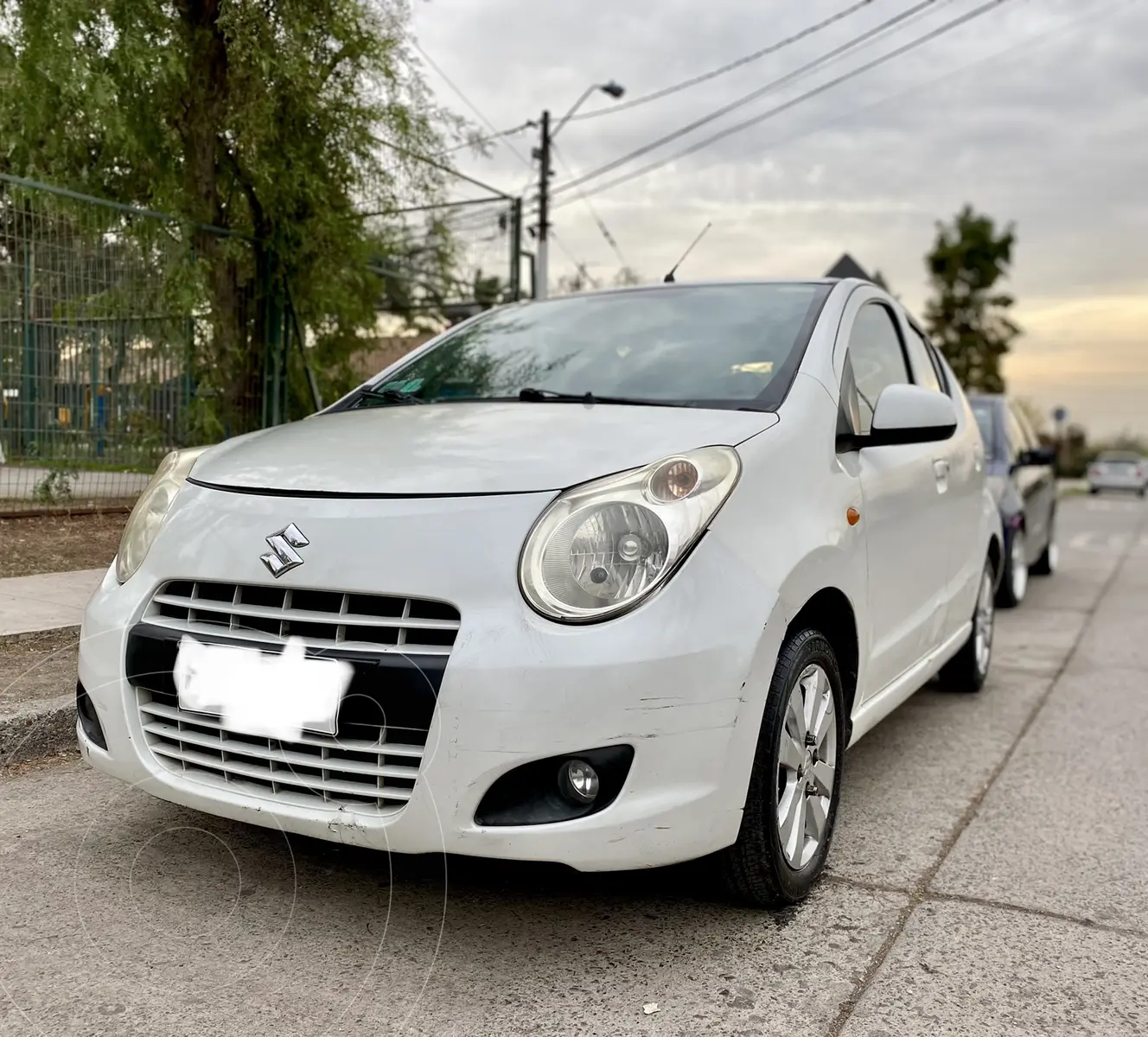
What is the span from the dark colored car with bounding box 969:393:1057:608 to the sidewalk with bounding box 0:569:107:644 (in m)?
5.51

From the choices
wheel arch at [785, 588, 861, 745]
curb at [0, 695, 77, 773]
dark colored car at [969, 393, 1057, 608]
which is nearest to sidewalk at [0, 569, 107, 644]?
curb at [0, 695, 77, 773]

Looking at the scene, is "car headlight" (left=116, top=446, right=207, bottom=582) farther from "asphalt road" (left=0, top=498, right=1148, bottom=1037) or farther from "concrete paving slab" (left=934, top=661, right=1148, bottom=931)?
"concrete paving slab" (left=934, top=661, right=1148, bottom=931)

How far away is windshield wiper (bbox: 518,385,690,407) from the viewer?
3.01m

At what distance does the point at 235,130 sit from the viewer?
7.37m

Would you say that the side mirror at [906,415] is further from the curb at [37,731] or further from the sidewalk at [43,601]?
the sidewalk at [43,601]

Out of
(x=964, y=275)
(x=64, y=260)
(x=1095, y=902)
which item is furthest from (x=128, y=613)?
→ (x=964, y=275)

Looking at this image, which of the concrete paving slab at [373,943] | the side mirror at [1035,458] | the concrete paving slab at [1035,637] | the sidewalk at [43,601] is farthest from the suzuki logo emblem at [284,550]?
the side mirror at [1035,458]

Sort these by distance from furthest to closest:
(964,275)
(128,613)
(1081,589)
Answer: (964,275), (1081,589), (128,613)

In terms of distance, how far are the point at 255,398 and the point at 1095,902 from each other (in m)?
6.71

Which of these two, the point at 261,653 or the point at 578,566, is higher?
the point at 578,566

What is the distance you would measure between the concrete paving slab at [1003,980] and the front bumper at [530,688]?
47cm

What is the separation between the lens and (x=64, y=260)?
261 inches

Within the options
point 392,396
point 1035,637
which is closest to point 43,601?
point 392,396

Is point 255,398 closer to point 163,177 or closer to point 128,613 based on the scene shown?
point 163,177
